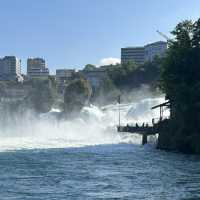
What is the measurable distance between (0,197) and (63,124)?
332ft

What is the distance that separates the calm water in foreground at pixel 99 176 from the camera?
128ft

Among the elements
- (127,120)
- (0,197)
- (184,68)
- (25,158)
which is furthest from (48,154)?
(127,120)

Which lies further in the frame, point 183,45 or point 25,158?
point 183,45

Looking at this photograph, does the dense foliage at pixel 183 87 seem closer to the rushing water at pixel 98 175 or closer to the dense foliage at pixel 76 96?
the rushing water at pixel 98 175

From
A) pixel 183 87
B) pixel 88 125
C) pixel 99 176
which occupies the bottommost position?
pixel 99 176

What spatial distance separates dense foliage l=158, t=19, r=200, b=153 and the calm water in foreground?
783 centimetres

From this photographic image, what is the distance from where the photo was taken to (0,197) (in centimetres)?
3772

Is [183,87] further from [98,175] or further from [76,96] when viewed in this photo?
[76,96]

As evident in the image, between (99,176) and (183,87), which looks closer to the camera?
(99,176)

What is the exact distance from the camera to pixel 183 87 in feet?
244

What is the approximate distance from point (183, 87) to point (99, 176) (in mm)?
29287

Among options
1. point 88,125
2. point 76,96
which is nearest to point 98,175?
point 88,125

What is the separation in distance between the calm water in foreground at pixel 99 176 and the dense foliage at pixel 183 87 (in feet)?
25.7

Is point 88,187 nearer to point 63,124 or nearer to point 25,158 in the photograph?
point 25,158
